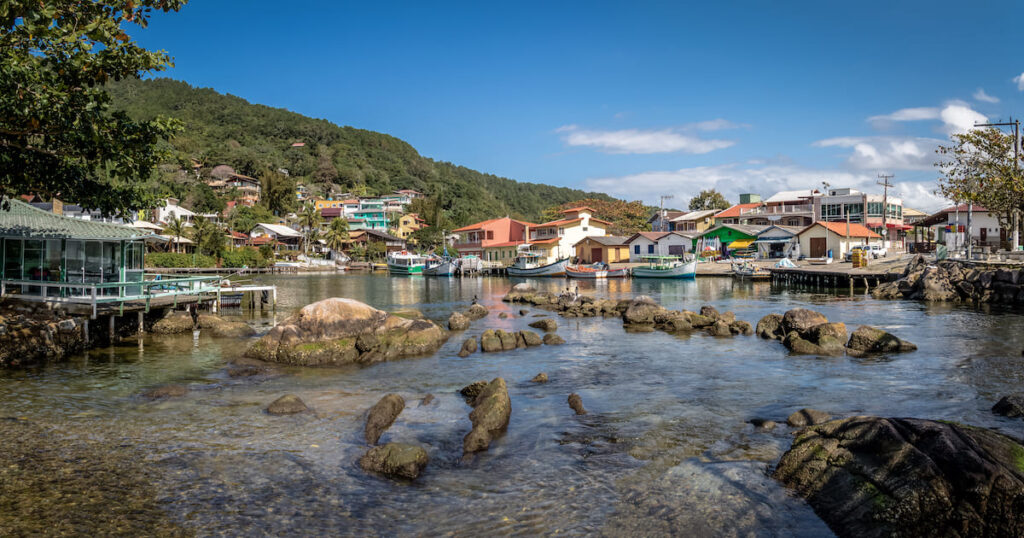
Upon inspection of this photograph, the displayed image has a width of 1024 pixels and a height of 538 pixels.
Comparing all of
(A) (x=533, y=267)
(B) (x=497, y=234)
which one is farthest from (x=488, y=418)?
(B) (x=497, y=234)

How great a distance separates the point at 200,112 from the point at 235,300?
523ft

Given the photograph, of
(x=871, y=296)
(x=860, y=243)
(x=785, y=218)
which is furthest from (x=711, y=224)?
(x=871, y=296)

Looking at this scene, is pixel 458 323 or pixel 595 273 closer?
pixel 458 323

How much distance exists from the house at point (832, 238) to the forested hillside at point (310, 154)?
65.3 m

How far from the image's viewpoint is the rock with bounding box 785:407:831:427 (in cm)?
1158

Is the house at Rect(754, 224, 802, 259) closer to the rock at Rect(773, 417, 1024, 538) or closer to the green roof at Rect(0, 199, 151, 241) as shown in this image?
the green roof at Rect(0, 199, 151, 241)

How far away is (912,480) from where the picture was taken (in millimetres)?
7090

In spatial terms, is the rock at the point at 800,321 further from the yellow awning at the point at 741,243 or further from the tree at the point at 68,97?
the yellow awning at the point at 741,243

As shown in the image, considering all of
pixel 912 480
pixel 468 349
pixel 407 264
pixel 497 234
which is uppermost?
pixel 497 234

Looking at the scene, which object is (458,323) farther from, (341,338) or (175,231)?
(175,231)

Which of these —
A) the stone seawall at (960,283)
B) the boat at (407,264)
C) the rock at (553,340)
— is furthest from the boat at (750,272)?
the rock at (553,340)

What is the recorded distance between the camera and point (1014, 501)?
660 centimetres

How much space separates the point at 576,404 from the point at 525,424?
1.65m

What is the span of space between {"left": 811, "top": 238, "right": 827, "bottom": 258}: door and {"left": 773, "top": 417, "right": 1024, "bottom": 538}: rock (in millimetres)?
65780
